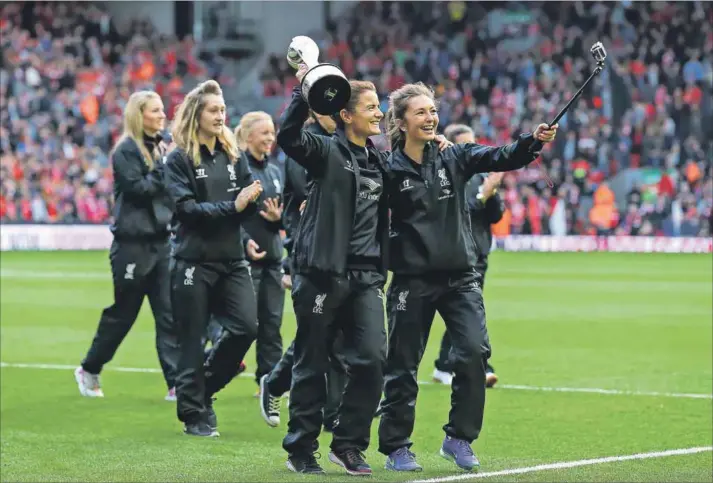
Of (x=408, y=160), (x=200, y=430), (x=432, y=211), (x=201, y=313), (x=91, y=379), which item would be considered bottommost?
(x=91, y=379)

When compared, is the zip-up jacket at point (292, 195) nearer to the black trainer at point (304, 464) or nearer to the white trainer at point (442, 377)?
the black trainer at point (304, 464)

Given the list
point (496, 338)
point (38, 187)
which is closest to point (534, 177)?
point (38, 187)

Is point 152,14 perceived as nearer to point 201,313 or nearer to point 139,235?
point 139,235

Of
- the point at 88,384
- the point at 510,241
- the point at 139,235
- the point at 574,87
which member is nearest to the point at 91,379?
the point at 88,384

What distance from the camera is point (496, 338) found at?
16.2 meters

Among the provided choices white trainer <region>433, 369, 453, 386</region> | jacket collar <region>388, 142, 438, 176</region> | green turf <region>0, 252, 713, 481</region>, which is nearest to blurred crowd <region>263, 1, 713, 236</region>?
green turf <region>0, 252, 713, 481</region>

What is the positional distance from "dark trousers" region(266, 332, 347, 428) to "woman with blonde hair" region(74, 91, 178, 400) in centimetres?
180

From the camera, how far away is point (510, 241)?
117 ft

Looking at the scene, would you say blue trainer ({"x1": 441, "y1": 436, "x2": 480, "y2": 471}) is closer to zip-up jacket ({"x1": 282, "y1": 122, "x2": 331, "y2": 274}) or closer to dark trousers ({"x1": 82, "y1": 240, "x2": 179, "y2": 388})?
zip-up jacket ({"x1": 282, "y1": 122, "x2": 331, "y2": 274})

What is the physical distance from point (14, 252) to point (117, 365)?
2078 cm

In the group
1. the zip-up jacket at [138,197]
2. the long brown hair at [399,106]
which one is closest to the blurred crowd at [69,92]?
the zip-up jacket at [138,197]

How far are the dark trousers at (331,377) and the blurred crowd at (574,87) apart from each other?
2644cm

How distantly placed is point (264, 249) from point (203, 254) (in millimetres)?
2013

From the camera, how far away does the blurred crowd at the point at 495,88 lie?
3609 cm
